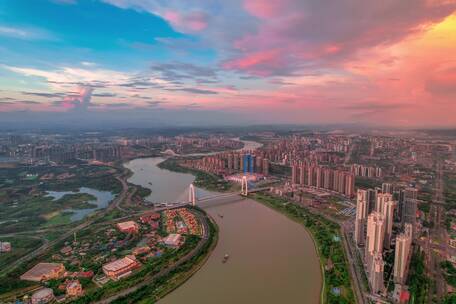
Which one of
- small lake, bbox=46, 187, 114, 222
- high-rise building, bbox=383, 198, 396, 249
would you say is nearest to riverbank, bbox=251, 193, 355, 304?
high-rise building, bbox=383, 198, 396, 249

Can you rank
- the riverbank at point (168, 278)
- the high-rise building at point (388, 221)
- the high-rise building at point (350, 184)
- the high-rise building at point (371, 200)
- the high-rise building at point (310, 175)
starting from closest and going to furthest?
the riverbank at point (168, 278)
the high-rise building at point (388, 221)
the high-rise building at point (371, 200)
the high-rise building at point (350, 184)
the high-rise building at point (310, 175)

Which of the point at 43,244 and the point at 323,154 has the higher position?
the point at 323,154

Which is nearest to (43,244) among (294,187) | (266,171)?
(294,187)

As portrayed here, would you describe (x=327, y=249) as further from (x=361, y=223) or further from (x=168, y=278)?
(x=168, y=278)

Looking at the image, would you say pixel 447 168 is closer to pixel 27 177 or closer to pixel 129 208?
pixel 129 208

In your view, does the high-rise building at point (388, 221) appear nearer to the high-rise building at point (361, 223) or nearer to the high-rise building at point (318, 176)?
the high-rise building at point (361, 223)

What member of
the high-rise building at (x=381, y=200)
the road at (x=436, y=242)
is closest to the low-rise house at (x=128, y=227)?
the high-rise building at (x=381, y=200)
